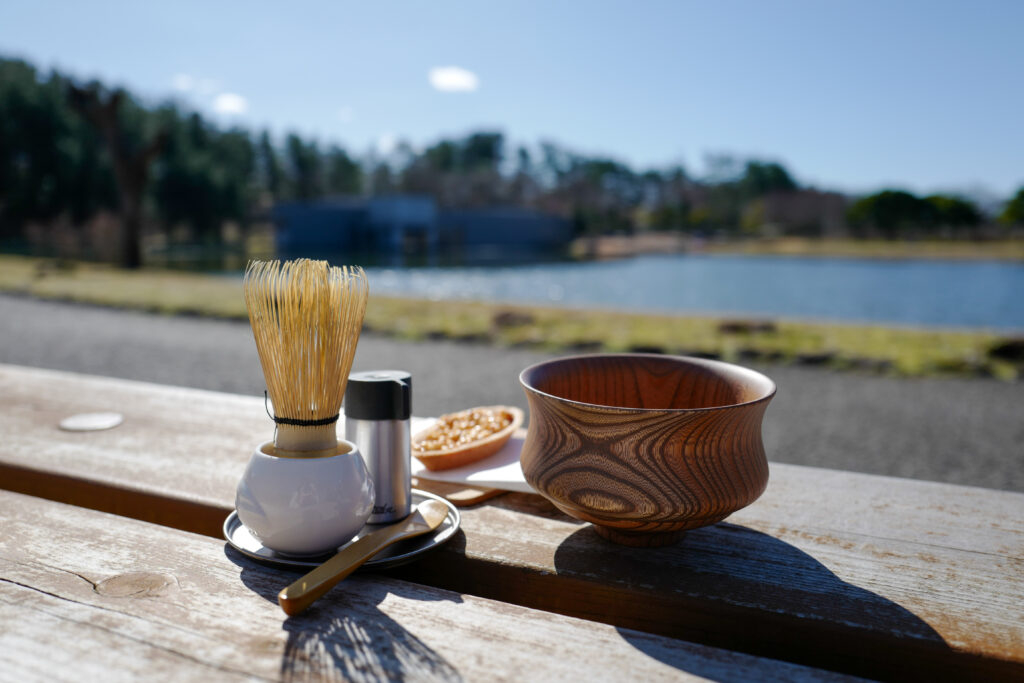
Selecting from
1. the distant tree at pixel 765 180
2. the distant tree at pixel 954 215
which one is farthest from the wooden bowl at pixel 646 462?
the distant tree at pixel 765 180

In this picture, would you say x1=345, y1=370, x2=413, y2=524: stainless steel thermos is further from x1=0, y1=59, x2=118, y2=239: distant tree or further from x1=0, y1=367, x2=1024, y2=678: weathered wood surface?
x1=0, y1=59, x2=118, y2=239: distant tree

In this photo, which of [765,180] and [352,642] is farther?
[765,180]

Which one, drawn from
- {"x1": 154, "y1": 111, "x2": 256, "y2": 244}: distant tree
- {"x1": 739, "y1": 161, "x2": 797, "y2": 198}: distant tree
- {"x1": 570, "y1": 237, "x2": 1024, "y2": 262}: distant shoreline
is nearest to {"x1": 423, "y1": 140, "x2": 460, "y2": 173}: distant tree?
{"x1": 570, "y1": 237, "x2": 1024, "y2": 262}: distant shoreline

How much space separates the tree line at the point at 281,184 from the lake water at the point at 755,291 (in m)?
6.48

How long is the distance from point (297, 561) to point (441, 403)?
9.71ft

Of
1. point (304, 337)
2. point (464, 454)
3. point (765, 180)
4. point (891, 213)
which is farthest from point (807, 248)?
point (304, 337)

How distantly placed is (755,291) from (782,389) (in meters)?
10.8

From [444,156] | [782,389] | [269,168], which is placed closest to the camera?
[782,389]

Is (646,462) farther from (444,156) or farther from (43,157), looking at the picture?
(444,156)

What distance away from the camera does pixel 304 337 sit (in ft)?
1.80

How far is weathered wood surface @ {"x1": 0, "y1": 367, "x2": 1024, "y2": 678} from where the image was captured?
521mm

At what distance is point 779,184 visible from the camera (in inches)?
1997

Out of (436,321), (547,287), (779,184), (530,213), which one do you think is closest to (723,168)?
(779,184)

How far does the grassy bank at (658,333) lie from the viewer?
14.5 ft
